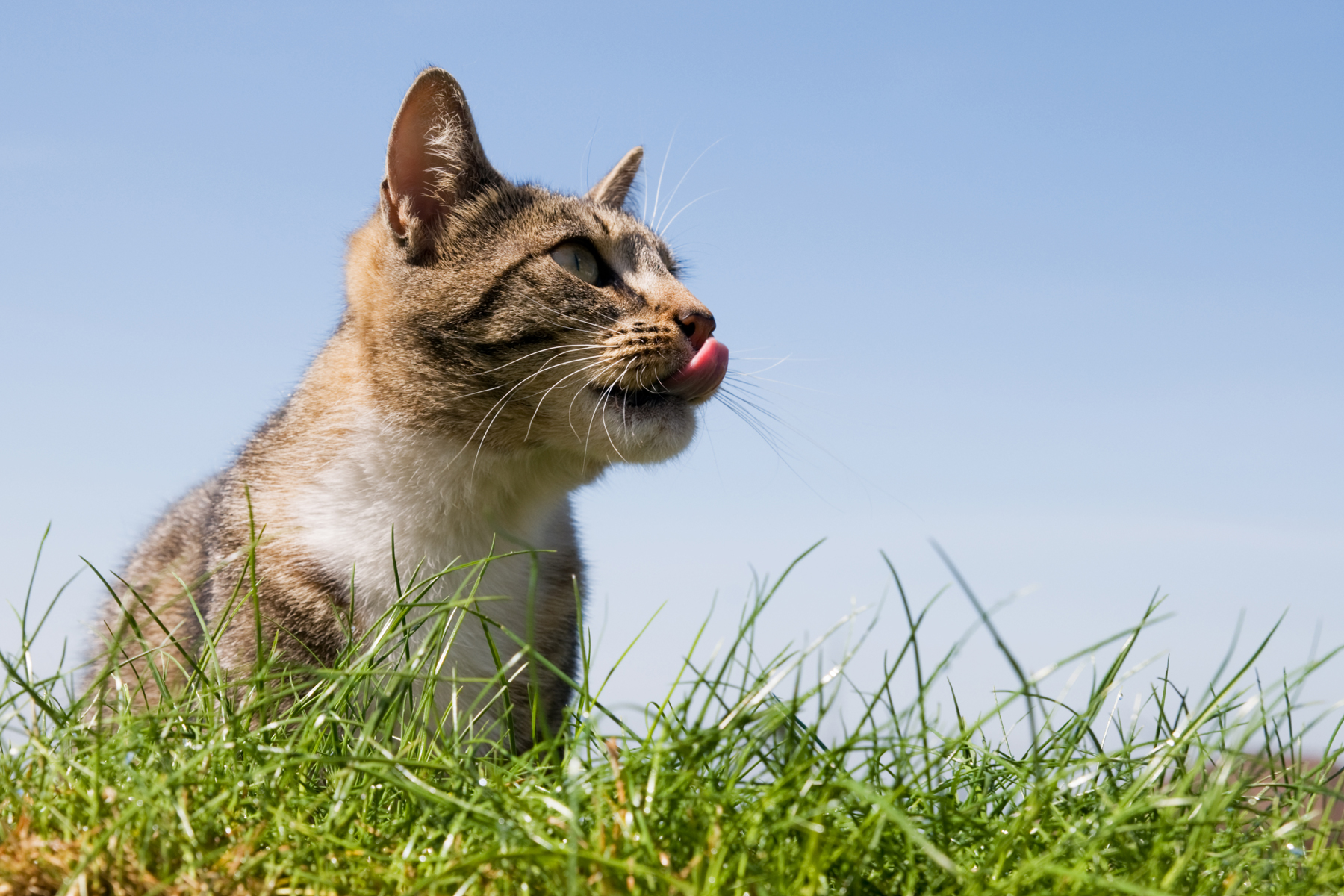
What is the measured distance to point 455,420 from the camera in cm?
334

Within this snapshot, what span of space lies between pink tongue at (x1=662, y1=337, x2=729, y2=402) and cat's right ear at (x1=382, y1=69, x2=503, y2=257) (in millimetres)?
1061

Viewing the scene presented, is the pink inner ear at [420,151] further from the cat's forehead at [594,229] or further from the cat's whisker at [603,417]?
the cat's whisker at [603,417]

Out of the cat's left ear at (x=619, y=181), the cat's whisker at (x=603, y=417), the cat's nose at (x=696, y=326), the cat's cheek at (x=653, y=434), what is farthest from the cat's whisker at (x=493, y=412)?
the cat's left ear at (x=619, y=181)

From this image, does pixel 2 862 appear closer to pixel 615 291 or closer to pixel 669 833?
pixel 669 833

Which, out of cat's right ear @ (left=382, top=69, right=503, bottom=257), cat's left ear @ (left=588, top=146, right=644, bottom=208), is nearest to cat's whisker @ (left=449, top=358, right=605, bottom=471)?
cat's right ear @ (left=382, top=69, right=503, bottom=257)

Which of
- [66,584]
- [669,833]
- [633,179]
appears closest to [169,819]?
[669,833]

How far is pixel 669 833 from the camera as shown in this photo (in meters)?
1.63

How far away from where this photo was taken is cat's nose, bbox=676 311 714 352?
3359mm

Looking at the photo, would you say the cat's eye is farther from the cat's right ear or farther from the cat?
the cat's right ear

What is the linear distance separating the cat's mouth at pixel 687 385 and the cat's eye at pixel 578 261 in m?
0.52

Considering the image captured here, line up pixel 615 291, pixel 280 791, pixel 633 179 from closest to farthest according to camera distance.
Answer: pixel 280 791
pixel 615 291
pixel 633 179

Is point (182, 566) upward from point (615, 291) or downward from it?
downward

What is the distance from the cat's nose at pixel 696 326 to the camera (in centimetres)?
336

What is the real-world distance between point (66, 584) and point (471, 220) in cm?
183
